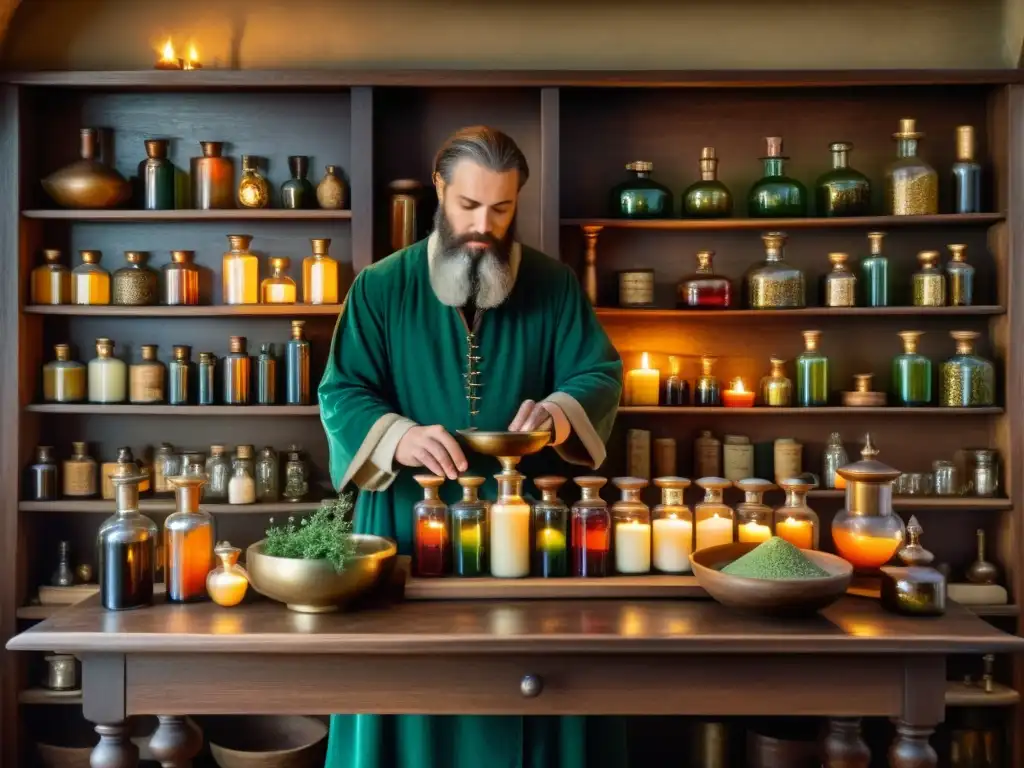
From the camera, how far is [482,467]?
2646mm

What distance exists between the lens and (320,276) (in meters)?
3.61

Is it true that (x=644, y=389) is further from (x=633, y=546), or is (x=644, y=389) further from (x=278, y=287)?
(x=633, y=546)

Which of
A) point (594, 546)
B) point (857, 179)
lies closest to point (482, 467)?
point (594, 546)

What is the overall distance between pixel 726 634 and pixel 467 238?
1214mm

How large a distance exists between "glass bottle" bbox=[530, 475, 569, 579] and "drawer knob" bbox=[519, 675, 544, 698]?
346 millimetres

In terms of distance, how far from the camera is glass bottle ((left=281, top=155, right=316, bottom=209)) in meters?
3.62

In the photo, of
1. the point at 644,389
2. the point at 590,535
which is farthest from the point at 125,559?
the point at 644,389

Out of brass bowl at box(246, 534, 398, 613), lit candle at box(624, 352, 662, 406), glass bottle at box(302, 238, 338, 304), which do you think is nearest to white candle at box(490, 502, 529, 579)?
brass bowl at box(246, 534, 398, 613)

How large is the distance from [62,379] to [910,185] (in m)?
3.07

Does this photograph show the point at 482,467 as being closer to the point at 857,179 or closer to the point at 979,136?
the point at 857,179

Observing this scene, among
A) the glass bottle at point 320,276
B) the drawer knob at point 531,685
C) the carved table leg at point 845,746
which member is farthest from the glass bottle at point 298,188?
the carved table leg at point 845,746

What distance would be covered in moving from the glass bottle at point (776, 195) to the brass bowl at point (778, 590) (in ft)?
6.22

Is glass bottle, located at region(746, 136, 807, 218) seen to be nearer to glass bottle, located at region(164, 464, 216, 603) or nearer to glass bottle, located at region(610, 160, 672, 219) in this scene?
glass bottle, located at region(610, 160, 672, 219)

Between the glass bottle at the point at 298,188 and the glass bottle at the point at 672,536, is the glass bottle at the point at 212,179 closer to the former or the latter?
the glass bottle at the point at 298,188
